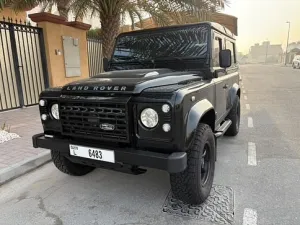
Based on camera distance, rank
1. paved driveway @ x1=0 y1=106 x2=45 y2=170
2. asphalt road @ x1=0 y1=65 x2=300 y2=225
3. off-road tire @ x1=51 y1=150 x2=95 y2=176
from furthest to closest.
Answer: paved driveway @ x1=0 y1=106 x2=45 y2=170 → off-road tire @ x1=51 y1=150 x2=95 y2=176 → asphalt road @ x1=0 y1=65 x2=300 y2=225

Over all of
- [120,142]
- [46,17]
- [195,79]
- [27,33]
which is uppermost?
[46,17]

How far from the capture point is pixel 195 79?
3.03 m

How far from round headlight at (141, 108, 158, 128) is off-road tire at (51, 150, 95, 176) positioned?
1491mm

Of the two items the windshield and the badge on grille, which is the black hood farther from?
the windshield

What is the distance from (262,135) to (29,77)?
6.67m

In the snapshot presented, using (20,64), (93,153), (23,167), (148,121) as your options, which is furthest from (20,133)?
(148,121)

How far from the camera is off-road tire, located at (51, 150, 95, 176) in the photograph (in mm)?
3303

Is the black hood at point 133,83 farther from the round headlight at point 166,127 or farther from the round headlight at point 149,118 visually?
the round headlight at point 166,127

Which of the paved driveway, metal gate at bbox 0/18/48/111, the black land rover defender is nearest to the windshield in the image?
the black land rover defender

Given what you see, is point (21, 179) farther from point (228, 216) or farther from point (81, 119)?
point (228, 216)

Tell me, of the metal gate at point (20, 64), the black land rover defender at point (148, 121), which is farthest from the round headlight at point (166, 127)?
the metal gate at point (20, 64)

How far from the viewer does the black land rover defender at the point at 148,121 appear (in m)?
2.27

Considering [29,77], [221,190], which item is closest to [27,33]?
[29,77]

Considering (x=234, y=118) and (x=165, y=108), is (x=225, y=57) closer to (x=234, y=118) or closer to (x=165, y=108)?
(x=165, y=108)
